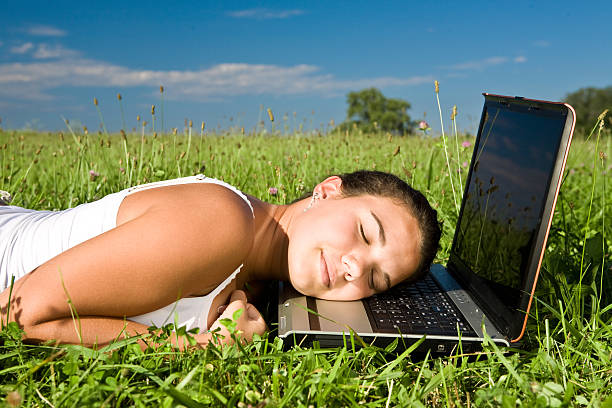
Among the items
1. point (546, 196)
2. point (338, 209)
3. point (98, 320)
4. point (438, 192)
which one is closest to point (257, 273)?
point (338, 209)

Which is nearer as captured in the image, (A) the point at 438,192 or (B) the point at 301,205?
(B) the point at 301,205

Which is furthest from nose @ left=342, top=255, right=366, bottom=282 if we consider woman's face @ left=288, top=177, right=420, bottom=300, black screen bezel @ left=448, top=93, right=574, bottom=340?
black screen bezel @ left=448, top=93, right=574, bottom=340

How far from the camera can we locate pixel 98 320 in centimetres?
185

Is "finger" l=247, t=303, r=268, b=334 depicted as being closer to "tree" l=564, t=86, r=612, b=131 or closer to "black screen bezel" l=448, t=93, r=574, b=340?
"black screen bezel" l=448, t=93, r=574, b=340

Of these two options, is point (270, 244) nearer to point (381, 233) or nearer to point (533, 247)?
point (381, 233)

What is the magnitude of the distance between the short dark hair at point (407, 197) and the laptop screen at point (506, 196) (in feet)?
0.82

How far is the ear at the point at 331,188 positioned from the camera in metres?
2.34

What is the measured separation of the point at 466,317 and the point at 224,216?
1056 millimetres

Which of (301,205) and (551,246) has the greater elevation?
(301,205)

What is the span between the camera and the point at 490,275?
217 centimetres

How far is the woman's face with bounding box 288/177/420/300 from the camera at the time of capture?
2.10 meters

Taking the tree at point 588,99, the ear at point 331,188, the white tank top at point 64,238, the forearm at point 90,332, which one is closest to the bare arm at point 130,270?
the forearm at point 90,332

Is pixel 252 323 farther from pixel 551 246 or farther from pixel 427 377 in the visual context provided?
pixel 551 246

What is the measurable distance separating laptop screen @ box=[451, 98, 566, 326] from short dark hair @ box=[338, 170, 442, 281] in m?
0.25
